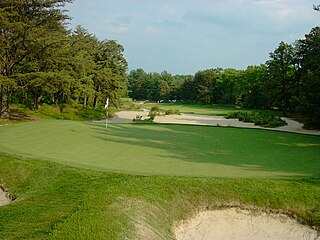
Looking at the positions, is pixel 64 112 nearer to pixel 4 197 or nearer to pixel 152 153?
pixel 152 153

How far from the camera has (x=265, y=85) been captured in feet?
144

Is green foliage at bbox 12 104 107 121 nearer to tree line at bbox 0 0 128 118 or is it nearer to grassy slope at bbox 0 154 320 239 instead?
tree line at bbox 0 0 128 118

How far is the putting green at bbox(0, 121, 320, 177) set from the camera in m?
8.26

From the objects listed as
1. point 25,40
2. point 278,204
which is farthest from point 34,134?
point 25,40

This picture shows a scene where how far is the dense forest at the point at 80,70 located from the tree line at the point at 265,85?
114 mm

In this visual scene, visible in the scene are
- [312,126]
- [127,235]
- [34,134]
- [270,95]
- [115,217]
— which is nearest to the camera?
[127,235]

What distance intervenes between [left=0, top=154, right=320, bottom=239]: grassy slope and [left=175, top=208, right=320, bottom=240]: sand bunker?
197 mm

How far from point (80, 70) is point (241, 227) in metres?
24.0

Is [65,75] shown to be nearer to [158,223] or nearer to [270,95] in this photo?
[158,223]

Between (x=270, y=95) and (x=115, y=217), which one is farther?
(x=270, y=95)

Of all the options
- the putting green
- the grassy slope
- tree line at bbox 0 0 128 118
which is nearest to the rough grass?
tree line at bbox 0 0 128 118

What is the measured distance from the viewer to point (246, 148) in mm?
12383

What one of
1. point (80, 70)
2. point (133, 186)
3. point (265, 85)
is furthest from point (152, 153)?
A: point (265, 85)

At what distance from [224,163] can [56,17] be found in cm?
2043
